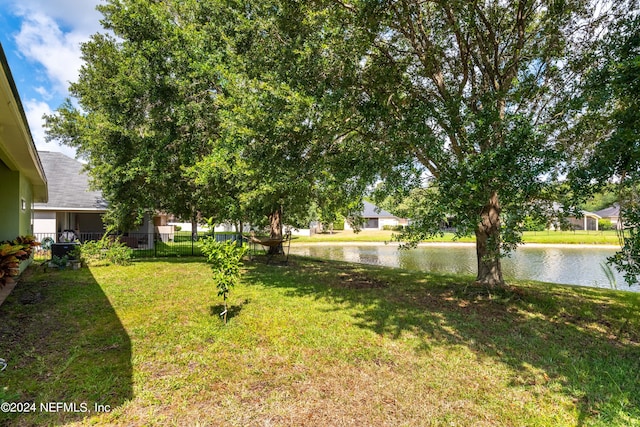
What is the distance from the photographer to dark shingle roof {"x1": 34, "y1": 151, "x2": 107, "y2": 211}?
16.0 metres

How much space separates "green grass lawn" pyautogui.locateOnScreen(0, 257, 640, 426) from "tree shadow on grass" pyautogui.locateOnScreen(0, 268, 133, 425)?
0.06ft

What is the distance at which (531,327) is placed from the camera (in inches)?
202

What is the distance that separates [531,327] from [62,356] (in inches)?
249

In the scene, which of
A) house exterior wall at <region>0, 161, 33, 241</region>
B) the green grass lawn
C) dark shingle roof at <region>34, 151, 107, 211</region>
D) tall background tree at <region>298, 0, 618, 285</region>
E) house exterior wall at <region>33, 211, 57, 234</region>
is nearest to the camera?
the green grass lawn

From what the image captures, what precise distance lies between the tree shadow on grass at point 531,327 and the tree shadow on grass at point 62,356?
3307 mm

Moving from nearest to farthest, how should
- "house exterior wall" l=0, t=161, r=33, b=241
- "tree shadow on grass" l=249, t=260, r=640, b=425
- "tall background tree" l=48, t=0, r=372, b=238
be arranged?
"tree shadow on grass" l=249, t=260, r=640, b=425
"tall background tree" l=48, t=0, r=372, b=238
"house exterior wall" l=0, t=161, r=33, b=241

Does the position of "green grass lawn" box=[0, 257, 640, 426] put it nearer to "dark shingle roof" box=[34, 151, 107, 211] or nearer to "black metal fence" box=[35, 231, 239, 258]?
"black metal fence" box=[35, 231, 239, 258]

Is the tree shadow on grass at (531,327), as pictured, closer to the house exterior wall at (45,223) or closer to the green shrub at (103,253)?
the green shrub at (103,253)

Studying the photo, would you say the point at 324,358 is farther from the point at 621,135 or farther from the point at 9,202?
the point at 9,202

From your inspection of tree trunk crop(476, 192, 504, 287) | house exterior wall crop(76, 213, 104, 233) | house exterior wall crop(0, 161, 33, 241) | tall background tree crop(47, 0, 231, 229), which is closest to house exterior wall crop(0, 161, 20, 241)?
house exterior wall crop(0, 161, 33, 241)

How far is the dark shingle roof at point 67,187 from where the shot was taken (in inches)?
631

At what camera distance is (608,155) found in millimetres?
4164

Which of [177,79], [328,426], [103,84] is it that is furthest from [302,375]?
[103,84]

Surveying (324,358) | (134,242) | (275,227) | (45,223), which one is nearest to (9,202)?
(275,227)
